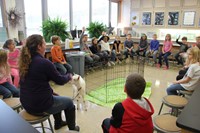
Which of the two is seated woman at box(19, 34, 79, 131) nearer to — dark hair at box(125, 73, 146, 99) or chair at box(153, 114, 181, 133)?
dark hair at box(125, 73, 146, 99)

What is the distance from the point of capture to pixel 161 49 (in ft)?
21.4

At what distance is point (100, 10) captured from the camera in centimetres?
777

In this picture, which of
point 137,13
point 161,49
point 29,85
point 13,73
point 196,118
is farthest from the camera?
point 137,13

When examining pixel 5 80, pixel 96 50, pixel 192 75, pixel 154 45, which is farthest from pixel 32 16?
pixel 192 75

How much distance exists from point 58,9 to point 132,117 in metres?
5.75

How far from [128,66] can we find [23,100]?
4.51 meters

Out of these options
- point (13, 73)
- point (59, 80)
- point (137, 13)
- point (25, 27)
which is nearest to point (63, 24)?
point (25, 27)

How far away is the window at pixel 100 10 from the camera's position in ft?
24.5

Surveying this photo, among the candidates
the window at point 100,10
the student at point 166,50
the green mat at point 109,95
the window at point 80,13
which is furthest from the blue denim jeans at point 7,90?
the window at point 100,10

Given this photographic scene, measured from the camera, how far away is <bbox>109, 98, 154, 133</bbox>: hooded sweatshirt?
51.4 inches

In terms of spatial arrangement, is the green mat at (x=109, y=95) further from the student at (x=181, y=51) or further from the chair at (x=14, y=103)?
the student at (x=181, y=51)

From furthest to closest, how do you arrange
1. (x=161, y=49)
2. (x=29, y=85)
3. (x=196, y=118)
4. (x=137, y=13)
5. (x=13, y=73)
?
(x=137, y=13)
(x=161, y=49)
(x=13, y=73)
(x=29, y=85)
(x=196, y=118)

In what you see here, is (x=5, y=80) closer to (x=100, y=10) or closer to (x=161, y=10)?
(x=100, y=10)

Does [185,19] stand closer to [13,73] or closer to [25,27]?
[25,27]
